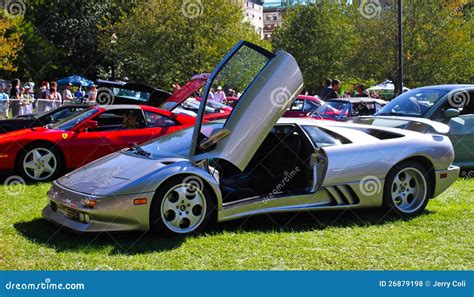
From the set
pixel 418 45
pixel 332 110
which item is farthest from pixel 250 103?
pixel 418 45

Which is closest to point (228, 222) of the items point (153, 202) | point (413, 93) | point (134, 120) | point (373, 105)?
point (153, 202)

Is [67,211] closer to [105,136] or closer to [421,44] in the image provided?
[105,136]

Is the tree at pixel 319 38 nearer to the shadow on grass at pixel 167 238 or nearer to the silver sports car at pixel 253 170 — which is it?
the silver sports car at pixel 253 170

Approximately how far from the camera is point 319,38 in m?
33.2

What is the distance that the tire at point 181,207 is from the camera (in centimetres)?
484

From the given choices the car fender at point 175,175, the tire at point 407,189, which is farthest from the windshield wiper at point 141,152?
the tire at point 407,189

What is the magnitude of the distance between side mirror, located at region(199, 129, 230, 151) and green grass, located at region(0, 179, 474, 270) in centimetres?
88

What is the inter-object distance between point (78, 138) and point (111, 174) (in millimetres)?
3506

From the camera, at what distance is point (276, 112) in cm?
511

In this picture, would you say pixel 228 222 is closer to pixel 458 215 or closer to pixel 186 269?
pixel 186 269

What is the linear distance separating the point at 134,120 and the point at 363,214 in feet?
14.5

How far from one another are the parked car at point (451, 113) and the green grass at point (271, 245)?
2780 mm

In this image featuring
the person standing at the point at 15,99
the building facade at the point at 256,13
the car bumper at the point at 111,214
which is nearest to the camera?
the car bumper at the point at 111,214

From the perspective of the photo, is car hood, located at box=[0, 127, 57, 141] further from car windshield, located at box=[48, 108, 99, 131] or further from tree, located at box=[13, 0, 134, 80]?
tree, located at box=[13, 0, 134, 80]
